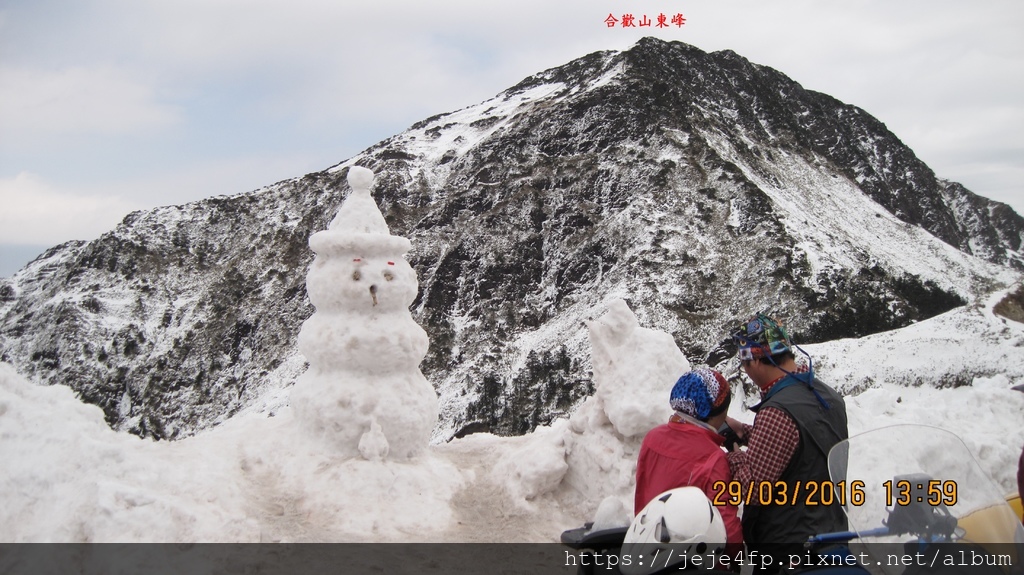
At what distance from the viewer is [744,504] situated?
4047mm

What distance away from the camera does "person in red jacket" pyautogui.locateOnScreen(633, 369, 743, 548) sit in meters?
4.00

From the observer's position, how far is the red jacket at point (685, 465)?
3.84 metres

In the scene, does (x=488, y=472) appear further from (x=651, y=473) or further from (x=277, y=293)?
(x=277, y=293)

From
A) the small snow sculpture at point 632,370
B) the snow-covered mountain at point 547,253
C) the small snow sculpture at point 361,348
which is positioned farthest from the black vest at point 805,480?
the snow-covered mountain at point 547,253

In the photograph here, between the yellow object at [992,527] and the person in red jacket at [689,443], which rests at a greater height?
the person in red jacket at [689,443]

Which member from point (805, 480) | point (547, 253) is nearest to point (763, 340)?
point (805, 480)

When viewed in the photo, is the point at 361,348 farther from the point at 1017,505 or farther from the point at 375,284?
the point at 1017,505

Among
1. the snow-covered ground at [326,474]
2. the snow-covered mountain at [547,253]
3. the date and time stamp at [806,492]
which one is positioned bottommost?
the snow-covered ground at [326,474]

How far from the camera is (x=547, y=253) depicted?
40.3 m

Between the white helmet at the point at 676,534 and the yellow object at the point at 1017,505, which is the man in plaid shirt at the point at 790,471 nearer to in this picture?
the white helmet at the point at 676,534

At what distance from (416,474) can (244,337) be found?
36201 millimetres

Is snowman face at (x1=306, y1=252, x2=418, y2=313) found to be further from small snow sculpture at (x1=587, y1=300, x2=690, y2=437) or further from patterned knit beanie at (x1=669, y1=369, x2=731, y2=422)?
patterned knit beanie at (x1=669, y1=369, x2=731, y2=422)

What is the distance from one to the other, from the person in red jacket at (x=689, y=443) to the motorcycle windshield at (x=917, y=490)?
2.20ft

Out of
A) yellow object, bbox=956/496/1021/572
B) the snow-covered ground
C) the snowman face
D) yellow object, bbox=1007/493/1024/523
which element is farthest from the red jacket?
the snowman face
